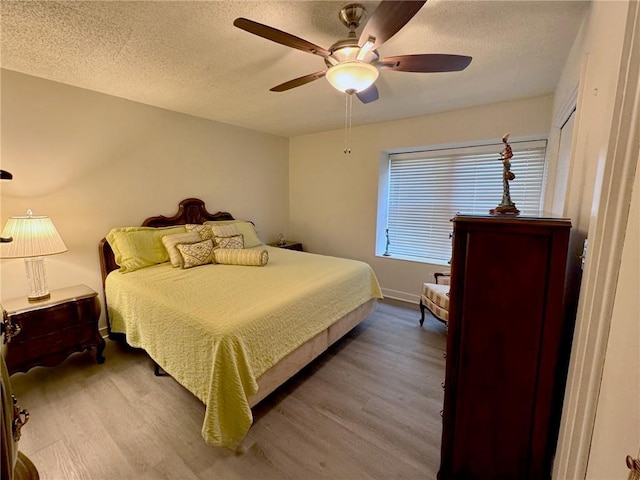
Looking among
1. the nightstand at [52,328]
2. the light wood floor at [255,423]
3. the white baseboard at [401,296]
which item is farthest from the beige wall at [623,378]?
the nightstand at [52,328]

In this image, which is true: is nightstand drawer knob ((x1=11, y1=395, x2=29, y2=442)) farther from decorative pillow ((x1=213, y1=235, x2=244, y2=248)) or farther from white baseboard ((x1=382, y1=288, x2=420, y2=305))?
white baseboard ((x1=382, y1=288, x2=420, y2=305))

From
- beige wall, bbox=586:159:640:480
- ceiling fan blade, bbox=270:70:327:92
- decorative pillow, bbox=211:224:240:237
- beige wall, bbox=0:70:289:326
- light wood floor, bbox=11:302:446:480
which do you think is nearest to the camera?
beige wall, bbox=586:159:640:480

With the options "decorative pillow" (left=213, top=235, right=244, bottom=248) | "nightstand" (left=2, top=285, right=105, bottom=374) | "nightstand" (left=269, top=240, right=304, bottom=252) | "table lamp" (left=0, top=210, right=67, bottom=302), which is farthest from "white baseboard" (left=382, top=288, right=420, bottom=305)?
"table lamp" (left=0, top=210, right=67, bottom=302)

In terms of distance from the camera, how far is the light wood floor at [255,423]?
1.46 m

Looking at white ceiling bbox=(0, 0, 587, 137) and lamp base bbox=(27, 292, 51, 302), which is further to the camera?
lamp base bbox=(27, 292, 51, 302)

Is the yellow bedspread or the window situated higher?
the window

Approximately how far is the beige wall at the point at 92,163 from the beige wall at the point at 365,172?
3.99ft

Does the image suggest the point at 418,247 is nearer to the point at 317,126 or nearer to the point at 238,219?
the point at 317,126

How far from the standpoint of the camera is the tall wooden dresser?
1042 millimetres

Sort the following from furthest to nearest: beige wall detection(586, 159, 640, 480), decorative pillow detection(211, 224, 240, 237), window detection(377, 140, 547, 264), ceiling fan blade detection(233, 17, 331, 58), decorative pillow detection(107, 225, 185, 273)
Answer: decorative pillow detection(211, 224, 240, 237) < window detection(377, 140, 547, 264) < decorative pillow detection(107, 225, 185, 273) < ceiling fan blade detection(233, 17, 331, 58) < beige wall detection(586, 159, 640, 480)

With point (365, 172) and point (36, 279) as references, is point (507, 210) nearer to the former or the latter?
point (365, 172)

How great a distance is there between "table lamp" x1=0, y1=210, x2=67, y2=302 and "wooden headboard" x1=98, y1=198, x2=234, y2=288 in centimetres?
53

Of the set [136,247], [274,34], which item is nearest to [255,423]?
[136,247]

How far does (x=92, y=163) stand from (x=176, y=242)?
1053 millimetres
